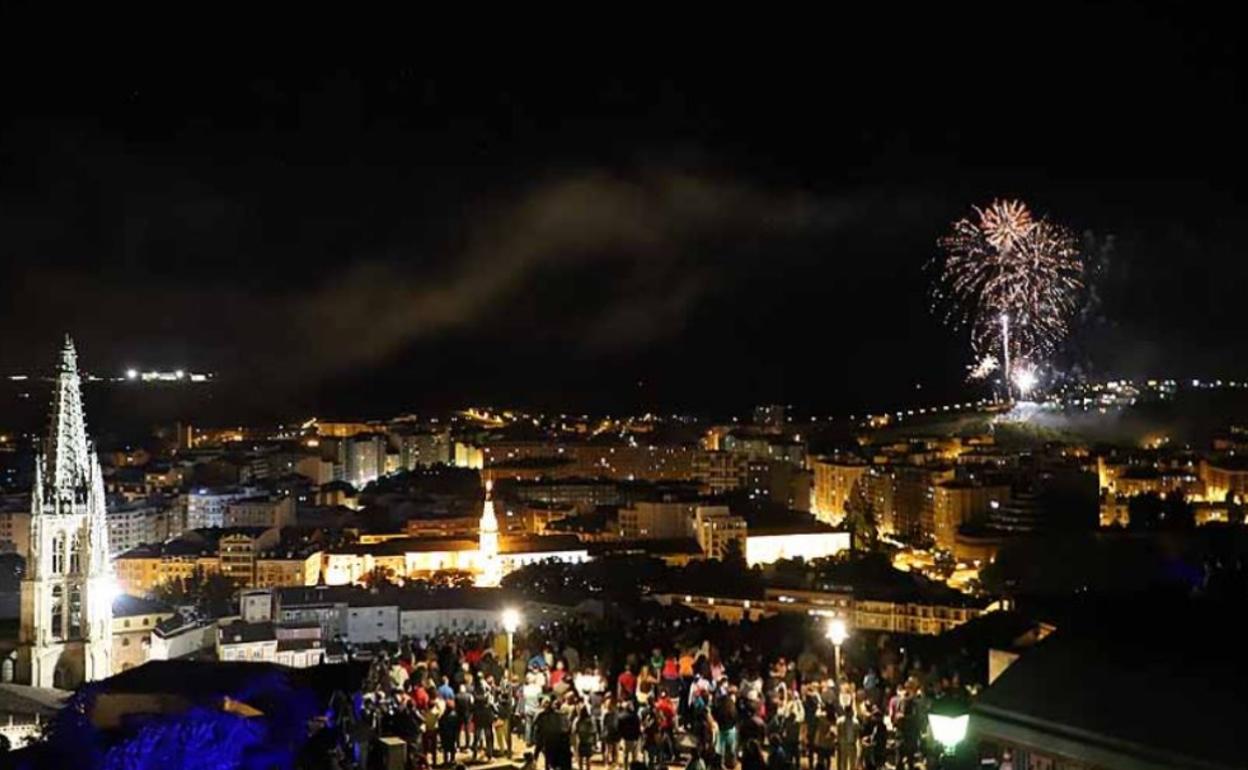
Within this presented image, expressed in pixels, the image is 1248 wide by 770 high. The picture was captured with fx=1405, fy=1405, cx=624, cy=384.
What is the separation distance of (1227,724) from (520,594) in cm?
2673

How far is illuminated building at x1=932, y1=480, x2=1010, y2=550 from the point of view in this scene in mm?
44562

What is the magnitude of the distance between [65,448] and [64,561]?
47.9 inches

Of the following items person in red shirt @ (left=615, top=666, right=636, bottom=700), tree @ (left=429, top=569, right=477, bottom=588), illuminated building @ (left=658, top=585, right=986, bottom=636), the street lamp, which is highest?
the street lamp

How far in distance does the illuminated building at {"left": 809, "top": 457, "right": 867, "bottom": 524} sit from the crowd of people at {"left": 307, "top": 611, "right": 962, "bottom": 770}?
44195 mm

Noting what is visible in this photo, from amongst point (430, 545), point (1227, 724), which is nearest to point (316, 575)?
point (430, 545)

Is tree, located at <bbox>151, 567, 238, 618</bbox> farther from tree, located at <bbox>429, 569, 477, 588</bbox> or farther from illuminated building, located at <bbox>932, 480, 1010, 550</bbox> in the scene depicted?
illuminated building, located at <bbox>932, 480, 1010, 550</bbox>

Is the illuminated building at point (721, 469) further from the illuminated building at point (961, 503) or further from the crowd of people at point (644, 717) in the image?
the crowd of people at point (644, 717)

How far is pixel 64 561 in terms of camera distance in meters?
15.1

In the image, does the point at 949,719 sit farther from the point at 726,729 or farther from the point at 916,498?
the point at 916,498

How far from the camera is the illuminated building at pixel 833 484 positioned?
5484 cm

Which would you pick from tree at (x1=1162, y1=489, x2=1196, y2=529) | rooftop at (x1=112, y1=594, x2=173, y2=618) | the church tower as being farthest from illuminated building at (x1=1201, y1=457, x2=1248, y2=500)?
the church tower

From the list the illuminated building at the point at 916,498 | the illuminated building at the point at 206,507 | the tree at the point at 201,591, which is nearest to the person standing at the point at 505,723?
the tree at the point at 201,591

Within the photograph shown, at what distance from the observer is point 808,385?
319 ft

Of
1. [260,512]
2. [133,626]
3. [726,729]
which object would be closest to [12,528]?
[260,512]
